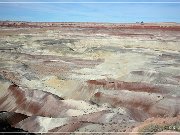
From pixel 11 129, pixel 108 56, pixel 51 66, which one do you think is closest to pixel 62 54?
pixel 108 56

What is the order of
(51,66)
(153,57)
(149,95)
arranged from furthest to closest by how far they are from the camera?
(153,57)
(51,66)
(149,95)

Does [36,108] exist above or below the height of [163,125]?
below

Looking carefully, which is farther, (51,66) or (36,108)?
(51,66)

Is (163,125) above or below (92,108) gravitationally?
above

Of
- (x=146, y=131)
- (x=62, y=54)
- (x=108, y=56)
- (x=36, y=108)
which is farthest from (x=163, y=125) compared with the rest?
(x=62, y=54)

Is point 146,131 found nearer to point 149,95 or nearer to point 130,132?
point 130,132

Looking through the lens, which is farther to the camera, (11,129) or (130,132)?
(11,129)

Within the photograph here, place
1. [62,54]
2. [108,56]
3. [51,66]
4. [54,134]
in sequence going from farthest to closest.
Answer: [62,54]
[108,56]
[51,66]
[54,134]

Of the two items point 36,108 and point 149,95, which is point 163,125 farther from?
point 36,108

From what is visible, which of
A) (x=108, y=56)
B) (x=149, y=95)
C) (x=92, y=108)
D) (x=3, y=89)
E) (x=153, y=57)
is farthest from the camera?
(x=108, y=56)
